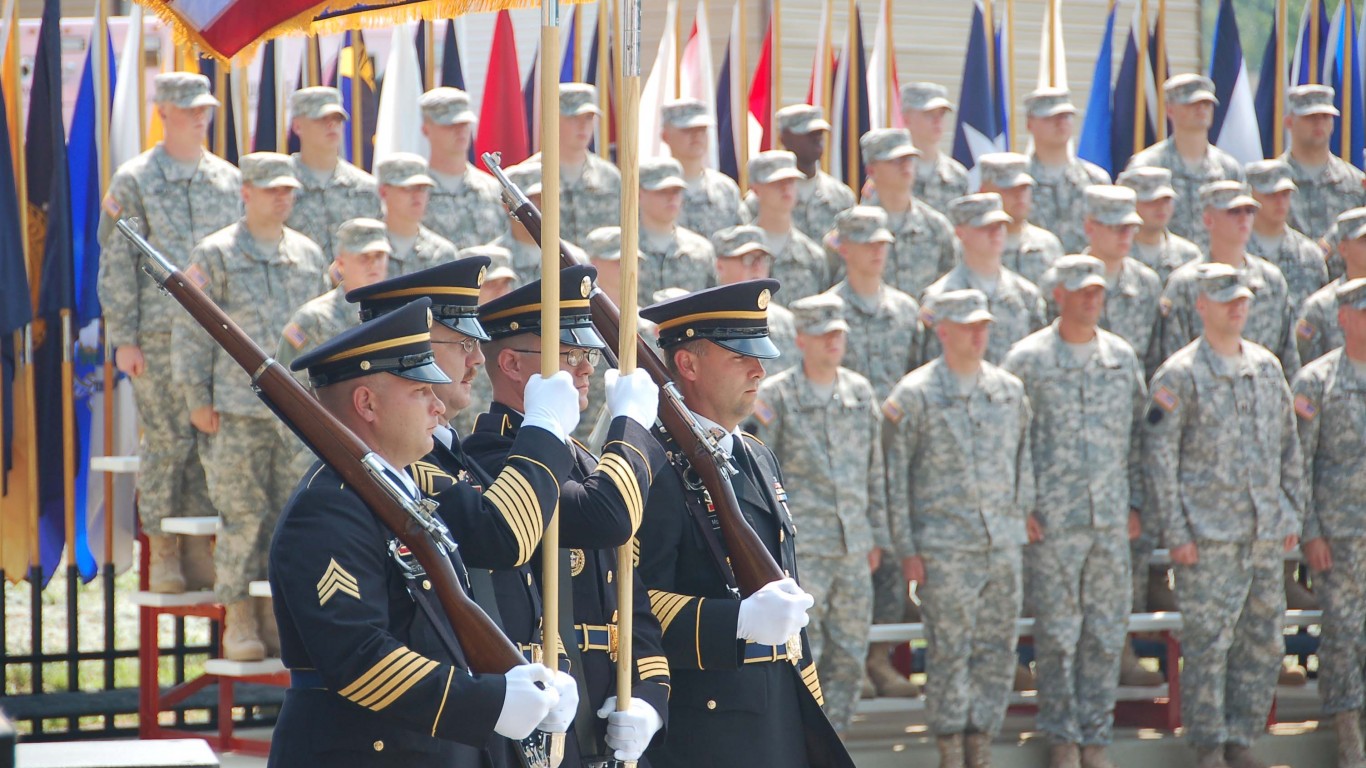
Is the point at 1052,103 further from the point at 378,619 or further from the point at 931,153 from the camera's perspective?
the point at 378,619

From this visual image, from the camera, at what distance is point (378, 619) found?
118 inches

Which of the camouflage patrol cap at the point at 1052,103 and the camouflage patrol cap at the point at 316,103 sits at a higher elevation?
the camouflage patrol cap at the point at 1052,103

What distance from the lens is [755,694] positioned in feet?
13.1

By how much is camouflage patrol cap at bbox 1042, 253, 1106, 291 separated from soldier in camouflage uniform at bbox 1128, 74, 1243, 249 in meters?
1.75

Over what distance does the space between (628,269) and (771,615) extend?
2.74 feet

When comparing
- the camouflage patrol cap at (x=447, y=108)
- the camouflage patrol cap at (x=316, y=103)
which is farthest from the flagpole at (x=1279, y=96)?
the camouflage patrol cap at (x=316, y=103)

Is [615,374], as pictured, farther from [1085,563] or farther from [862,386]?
[1085,563]

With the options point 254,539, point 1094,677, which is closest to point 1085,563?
point 1094,677

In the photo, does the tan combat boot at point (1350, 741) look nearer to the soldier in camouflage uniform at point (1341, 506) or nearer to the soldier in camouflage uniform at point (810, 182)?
the soldier in camouflage uniform at point (1341, 506)

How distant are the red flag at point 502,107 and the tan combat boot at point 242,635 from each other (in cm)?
299

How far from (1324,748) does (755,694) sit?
14.8ft

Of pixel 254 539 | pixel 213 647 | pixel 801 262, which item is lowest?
pixel 213 647

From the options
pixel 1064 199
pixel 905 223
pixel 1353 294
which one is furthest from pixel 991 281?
pixel 1353 294

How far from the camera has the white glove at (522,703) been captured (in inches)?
119
